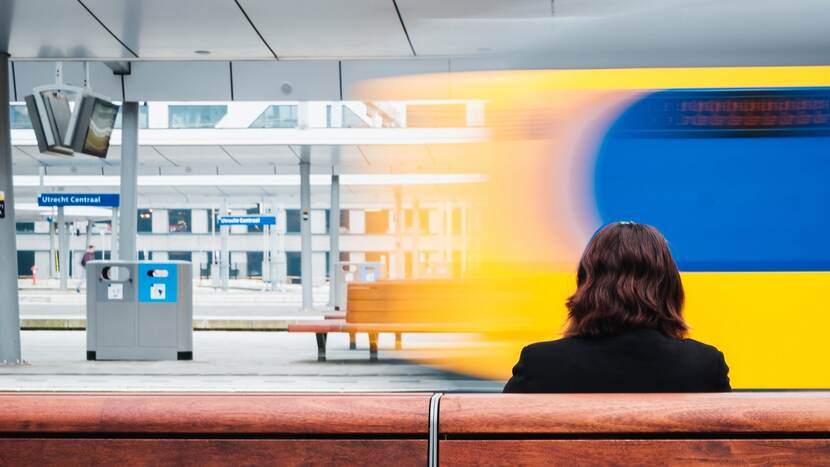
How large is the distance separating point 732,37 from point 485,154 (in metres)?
2.14

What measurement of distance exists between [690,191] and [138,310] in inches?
265

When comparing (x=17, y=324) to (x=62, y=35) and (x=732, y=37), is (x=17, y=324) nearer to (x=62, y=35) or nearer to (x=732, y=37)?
(x=62, y=35)

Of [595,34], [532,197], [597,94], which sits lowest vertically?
[532,197]

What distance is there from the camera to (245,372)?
9977 mm

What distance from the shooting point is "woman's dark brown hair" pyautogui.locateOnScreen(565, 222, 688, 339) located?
2.55m

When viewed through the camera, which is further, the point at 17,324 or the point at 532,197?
the point at 17,324

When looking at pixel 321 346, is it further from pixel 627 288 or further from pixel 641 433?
pixel 641 433

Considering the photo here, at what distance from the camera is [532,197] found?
7391 millimetres

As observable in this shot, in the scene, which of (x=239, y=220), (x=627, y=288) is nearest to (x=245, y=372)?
(x=627, y=288)

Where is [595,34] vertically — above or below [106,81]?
below

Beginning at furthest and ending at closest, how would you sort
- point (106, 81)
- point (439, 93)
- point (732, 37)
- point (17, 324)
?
1. point (106, 81)
2. point (17, 324)
3. point (439, 93)
4. point (732, 37)

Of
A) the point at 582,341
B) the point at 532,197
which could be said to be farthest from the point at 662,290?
the point at 532,197

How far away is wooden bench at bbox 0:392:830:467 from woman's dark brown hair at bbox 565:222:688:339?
445 millimetres

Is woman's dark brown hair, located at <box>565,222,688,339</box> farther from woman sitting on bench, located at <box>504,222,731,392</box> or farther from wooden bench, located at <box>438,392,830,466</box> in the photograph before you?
wooden bench, located at <box>438,392,830,466</box>
